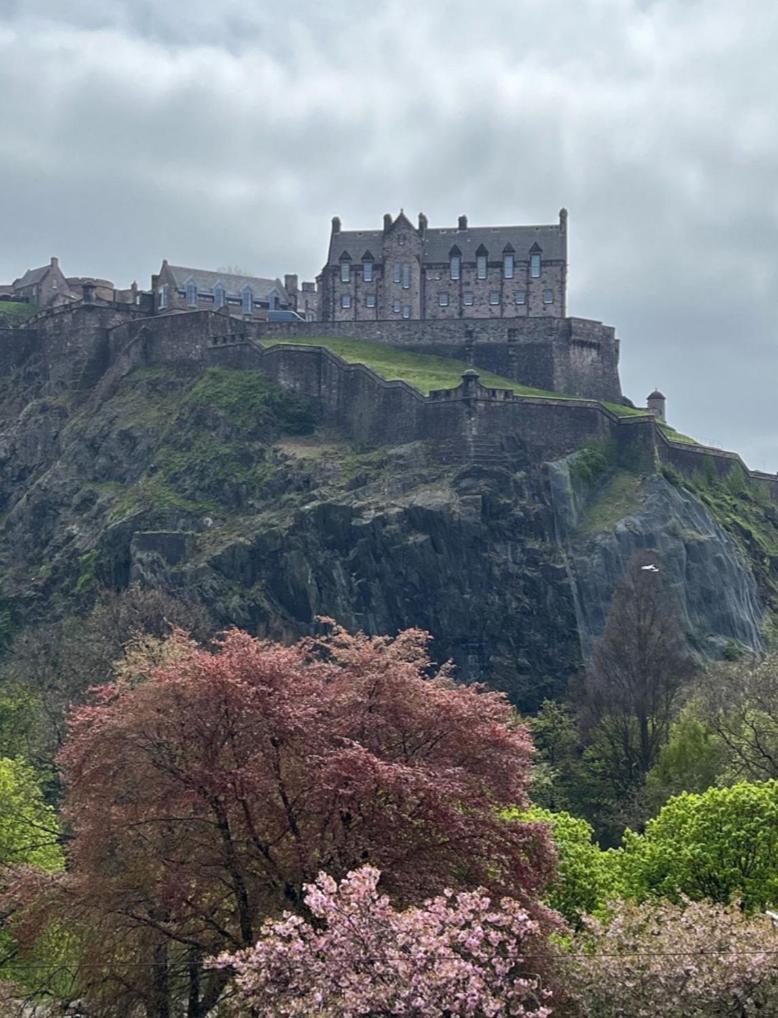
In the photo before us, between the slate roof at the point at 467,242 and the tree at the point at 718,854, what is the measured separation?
67891 millimetres

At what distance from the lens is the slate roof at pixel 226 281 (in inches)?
4715

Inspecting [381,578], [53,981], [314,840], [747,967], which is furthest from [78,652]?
[747,967]

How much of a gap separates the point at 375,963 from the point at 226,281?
3824 inches

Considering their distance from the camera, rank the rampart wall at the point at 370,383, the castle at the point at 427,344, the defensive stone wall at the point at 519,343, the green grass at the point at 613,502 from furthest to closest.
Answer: the defensive stone wall at the point at 519,343 → the castle at the point at 427,344 → the rampart wall at the point at 370,383 → the green grass at the point at 613,502

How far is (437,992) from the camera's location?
27.5m

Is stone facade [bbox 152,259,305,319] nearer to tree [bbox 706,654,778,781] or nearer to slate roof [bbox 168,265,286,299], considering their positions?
slate roof [bbox 168,265,286,299]

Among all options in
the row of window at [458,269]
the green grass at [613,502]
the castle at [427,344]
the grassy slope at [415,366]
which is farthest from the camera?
the row of window at [458,269]

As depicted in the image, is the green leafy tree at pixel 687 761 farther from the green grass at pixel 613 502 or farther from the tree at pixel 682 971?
the tree at pixel 682 971

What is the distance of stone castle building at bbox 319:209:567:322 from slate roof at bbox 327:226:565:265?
0.19 feet

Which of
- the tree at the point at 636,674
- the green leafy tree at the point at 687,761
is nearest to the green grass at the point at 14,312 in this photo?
the tree at the point at 636,674

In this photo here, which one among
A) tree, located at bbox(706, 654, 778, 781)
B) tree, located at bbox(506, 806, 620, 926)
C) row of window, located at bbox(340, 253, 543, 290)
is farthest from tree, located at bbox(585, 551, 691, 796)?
row of window, located at bbox(340, 253, 543, 290)

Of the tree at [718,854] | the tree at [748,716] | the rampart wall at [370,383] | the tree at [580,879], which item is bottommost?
the tree at [580,879]

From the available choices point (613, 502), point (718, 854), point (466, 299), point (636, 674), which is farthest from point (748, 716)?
point (466, 299)

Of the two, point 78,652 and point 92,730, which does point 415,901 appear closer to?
point 92,730
